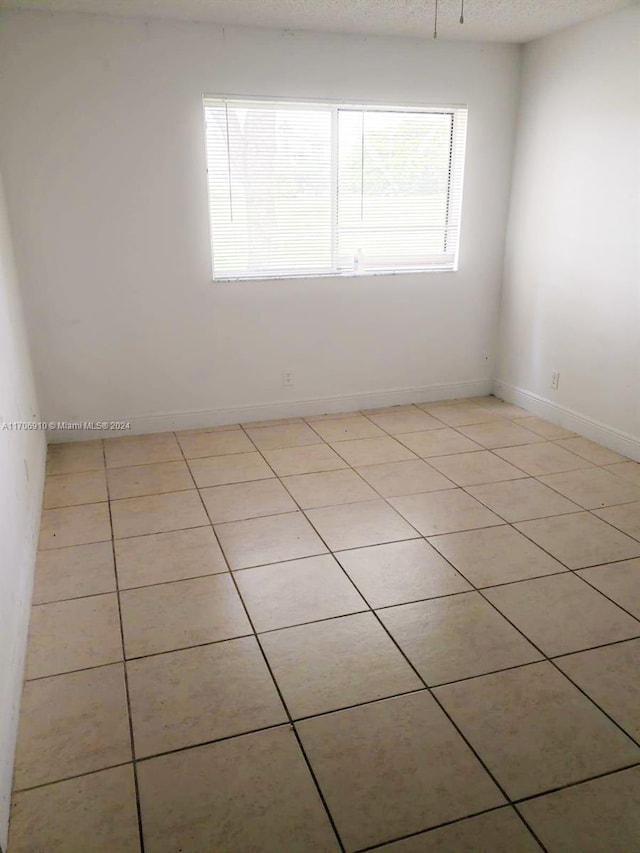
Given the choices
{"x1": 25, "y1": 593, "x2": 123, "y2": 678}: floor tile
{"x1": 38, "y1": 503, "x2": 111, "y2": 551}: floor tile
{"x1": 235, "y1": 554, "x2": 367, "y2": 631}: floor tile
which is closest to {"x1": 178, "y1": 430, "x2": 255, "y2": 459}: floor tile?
{"x1": 38, "y1": 503, "x2": 111, "y2": 551}: floor tile

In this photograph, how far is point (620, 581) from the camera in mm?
2361

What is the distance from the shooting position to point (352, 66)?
12.1ft

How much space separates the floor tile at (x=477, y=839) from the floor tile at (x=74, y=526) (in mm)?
1762

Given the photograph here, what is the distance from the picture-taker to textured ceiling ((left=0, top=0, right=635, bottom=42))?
303cm

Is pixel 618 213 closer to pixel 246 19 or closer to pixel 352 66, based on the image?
pixel 352 66

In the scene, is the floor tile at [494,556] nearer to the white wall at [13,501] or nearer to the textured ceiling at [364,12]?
the white wall at [13,501]

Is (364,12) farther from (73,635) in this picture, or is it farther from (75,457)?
(73,635)

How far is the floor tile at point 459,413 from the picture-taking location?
4.16m

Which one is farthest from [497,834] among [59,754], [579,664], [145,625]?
[145,625]

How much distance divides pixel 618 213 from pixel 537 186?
2.43 feet

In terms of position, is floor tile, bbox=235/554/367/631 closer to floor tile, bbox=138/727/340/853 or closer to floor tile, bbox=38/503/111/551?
floor tile, bbox=138/727/340/853

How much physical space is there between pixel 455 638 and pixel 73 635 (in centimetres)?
126

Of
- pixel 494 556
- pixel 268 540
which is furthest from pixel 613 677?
pixel 268 540

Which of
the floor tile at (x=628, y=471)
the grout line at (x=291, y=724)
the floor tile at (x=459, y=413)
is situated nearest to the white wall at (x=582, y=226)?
the floor tile at (x=628, y=471)
